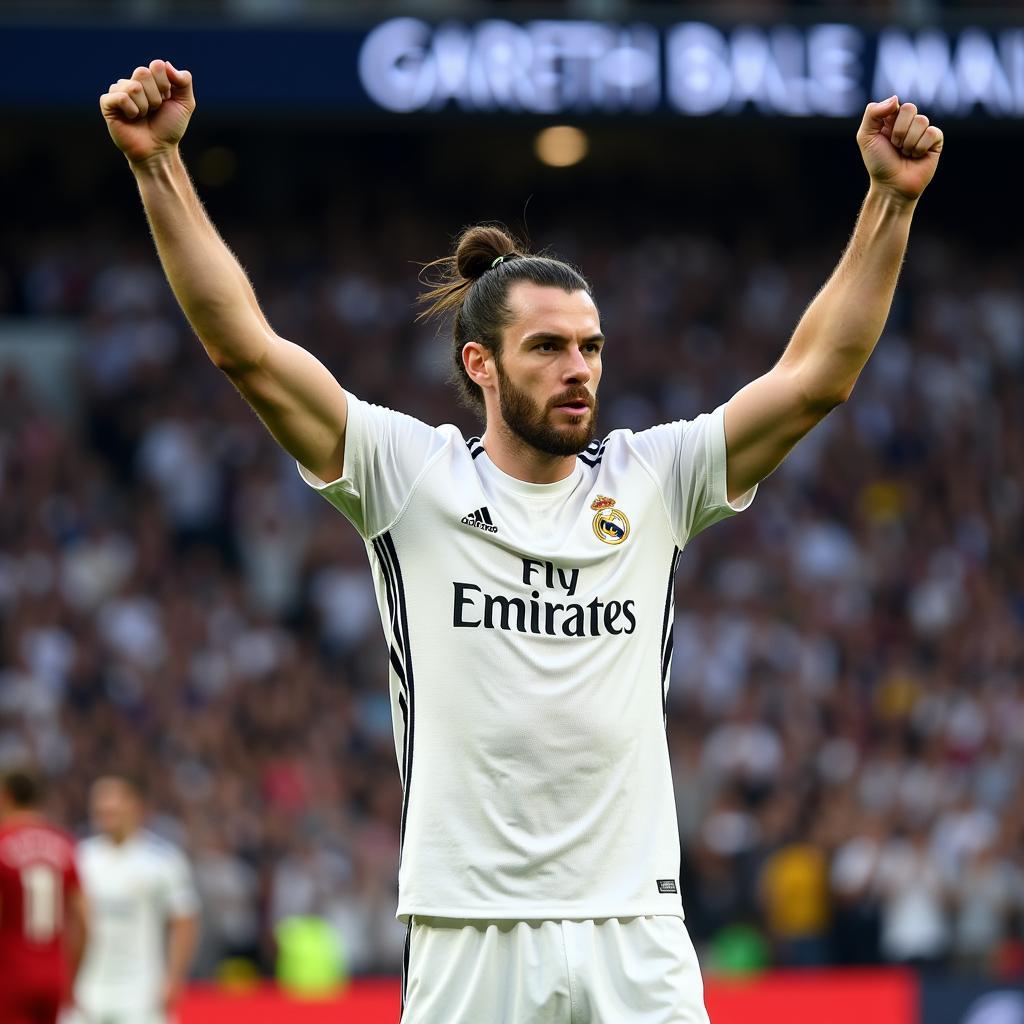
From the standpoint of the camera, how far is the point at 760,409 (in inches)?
161

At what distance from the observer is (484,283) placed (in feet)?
14.1

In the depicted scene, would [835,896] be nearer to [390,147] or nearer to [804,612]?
[804,612]

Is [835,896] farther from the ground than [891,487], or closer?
closer

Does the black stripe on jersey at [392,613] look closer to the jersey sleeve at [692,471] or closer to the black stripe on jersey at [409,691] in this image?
the black stripe on jersey at [409,691]

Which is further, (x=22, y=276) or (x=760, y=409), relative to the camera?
(x=22, y=276)

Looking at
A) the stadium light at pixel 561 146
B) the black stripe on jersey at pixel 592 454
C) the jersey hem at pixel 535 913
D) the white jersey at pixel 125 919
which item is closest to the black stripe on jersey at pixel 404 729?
the jersey hem at pixel 535 913

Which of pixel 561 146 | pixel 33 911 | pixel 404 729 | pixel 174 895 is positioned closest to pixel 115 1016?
pixel 174 895

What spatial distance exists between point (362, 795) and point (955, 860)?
4.09 metres

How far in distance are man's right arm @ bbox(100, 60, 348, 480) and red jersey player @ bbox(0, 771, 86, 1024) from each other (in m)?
5.60

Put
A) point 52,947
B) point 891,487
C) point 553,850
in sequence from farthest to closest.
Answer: point 891,487, point 52,947, point 553,850

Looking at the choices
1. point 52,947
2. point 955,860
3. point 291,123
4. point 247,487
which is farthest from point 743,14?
point 52,947

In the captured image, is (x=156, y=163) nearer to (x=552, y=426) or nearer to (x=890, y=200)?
(x=552, y=426)

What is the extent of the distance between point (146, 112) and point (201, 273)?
1.13 feet

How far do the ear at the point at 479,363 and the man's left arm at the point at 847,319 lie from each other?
0.51 m
